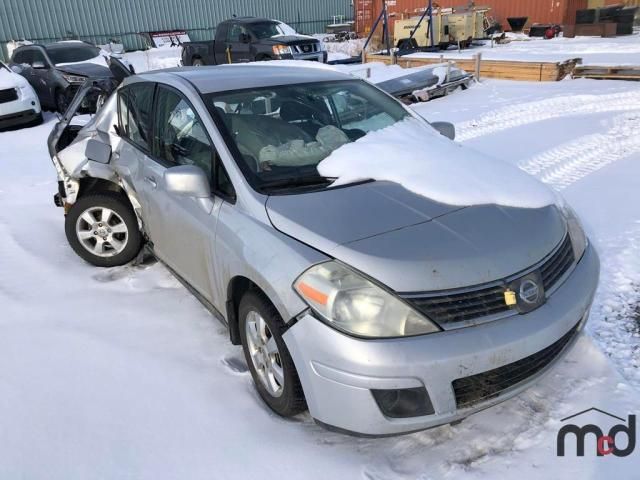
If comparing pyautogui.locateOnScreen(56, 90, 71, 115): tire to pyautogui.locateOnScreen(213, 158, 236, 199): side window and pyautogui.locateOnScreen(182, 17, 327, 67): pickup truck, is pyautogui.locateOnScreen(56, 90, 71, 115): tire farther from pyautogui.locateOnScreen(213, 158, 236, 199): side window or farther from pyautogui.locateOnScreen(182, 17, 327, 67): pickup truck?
pyautogui.locateOnScreen(213, 158, 236, 199): side window

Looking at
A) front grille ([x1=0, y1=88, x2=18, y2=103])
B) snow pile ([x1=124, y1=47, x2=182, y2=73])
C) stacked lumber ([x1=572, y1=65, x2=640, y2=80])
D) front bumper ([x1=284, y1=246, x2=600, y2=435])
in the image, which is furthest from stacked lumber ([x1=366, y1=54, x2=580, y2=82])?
snow pile ([x1=124, y1=47, x2=182, y2=73])

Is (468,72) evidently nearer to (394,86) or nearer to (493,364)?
(394,86)

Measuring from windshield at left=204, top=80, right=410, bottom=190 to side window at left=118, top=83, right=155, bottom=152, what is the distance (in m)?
0.81

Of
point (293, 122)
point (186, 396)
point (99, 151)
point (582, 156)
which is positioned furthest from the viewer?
point (582, 156)

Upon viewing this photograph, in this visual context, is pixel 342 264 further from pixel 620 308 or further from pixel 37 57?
pixel 37 57

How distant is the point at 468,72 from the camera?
13055mm

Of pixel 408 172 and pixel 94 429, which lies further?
pixel 408 172

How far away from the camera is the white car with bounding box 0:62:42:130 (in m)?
9.95

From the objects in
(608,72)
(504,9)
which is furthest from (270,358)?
(504,9)

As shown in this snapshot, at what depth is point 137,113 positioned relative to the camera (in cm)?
390

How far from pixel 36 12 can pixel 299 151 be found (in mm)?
26209

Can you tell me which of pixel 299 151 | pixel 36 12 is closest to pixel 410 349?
pixel 299 151

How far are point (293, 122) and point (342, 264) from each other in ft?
4.71

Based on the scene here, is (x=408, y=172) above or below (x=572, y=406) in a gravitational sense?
above
